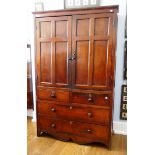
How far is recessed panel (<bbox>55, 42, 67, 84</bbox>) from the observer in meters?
2.29

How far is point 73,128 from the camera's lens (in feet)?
7.86

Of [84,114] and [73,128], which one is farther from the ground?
[84,114]

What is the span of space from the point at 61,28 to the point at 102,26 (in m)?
0.56

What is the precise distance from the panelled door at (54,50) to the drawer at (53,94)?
0.29 feet

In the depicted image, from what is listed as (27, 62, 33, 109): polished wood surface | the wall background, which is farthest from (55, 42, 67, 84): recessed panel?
(27, 62, 33, 109): polished wood surface

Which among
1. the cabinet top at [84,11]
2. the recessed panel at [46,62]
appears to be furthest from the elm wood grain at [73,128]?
the cabinet top at [84,11]

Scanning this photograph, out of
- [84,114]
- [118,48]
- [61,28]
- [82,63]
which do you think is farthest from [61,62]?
[118,48]

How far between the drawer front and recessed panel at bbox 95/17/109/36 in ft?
3.29

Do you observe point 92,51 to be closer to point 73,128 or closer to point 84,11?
point 84,11
